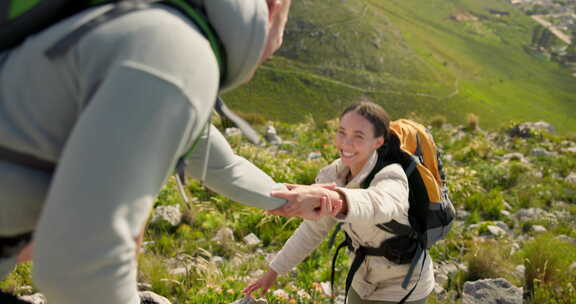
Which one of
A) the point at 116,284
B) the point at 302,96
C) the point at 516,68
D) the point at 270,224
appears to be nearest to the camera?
the point at 116,284

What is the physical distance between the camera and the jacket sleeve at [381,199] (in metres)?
2.17

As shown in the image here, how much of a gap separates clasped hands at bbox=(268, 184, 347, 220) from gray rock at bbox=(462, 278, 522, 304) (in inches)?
107

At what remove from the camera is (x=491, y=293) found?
13.4 feet

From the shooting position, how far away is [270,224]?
5586 millimetres

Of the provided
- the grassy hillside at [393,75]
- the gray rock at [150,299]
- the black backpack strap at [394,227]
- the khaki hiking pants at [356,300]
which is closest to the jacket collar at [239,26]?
the black backpack strap at [394,227]

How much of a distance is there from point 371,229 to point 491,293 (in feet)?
7.36

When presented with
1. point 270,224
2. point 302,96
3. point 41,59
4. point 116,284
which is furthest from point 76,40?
point 302,96

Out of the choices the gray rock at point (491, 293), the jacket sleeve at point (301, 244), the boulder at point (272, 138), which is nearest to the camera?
the jacket sleeve at point (301, 244)

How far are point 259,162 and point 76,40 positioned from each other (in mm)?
7029

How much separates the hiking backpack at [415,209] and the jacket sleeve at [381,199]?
15 centimetres

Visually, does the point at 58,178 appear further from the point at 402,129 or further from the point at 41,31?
the point at 402,129

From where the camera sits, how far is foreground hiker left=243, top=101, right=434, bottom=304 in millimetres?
2662

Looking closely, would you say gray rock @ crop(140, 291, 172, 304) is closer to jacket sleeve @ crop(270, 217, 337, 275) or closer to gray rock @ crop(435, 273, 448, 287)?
jacket sleeve @ crop(270, 217, 337, 275)

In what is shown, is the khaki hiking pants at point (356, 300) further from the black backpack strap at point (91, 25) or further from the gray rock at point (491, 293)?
the black backpack strap at point (91, 25)
